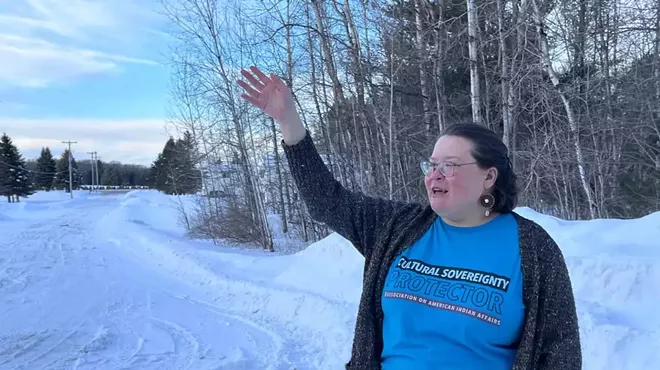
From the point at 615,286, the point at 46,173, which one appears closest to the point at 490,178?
the point at 615,286

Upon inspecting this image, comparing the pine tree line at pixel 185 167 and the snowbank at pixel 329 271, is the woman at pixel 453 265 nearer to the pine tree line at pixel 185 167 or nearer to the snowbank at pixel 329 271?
the snowbank at pixel 329 271

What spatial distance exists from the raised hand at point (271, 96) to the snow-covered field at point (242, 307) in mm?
3295

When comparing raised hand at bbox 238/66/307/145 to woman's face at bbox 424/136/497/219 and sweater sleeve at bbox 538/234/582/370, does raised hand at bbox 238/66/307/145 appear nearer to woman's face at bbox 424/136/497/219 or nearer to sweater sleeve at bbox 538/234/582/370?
woman's face at bbox 424/136/497/219

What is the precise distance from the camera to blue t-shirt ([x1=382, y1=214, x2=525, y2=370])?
1838 mm

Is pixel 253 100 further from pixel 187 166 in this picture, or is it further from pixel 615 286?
pixel 187 166

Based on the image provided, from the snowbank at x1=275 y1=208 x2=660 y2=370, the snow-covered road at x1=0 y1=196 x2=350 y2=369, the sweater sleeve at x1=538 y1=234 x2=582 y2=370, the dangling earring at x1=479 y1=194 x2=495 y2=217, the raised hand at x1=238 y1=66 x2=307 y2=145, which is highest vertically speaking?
the raised hand at x1=238 y1=66 x2=307 y2=145

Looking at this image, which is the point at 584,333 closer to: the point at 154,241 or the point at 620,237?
the point at 620,237

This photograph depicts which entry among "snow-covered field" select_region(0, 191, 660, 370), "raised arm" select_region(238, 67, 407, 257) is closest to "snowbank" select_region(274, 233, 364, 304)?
"snow-covered field" select_region(0, 191, 660, 370)

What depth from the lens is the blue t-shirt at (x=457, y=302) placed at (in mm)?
1838

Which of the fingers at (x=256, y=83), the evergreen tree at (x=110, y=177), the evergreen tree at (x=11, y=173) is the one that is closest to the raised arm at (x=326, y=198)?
the fingers at (x=256, y=83)

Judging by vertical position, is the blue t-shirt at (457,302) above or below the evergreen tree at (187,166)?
below

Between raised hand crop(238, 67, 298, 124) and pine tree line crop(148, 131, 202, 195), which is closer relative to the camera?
raised hand crop(238, 67, 298, 124)

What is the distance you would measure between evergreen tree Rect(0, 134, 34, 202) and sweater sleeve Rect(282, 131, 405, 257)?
6129cm

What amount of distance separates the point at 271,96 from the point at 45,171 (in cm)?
8802
